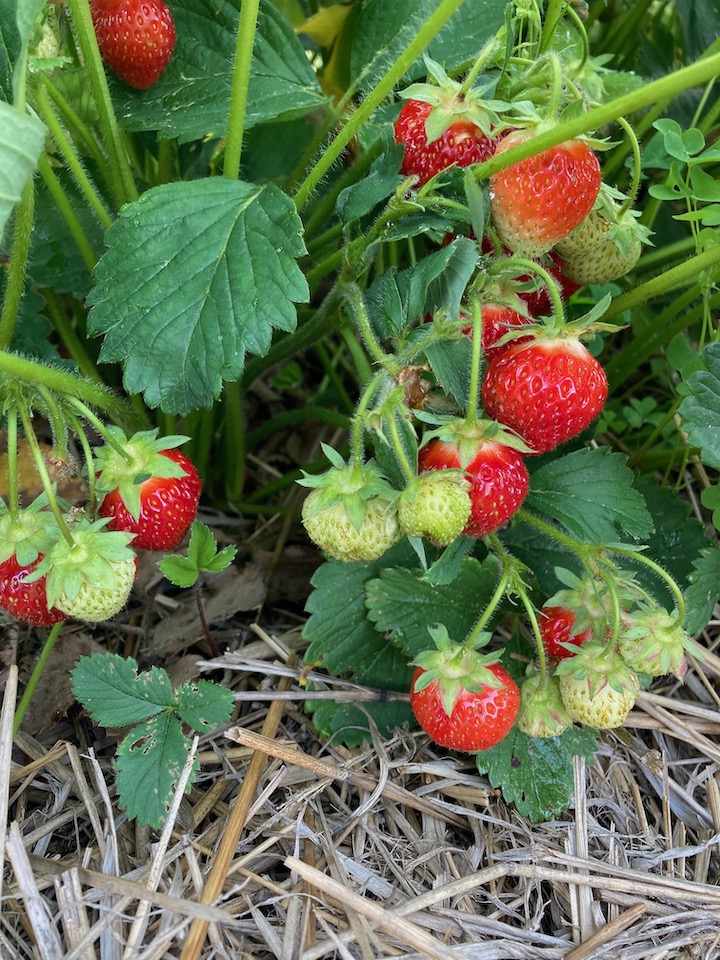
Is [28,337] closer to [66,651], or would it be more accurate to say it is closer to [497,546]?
[66,651]

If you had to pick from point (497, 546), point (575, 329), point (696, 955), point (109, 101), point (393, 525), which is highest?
point (109, 101)

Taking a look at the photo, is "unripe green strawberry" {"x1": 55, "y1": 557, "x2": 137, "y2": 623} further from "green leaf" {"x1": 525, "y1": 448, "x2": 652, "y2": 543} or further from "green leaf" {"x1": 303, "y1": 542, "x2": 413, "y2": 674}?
"green leaf" {"x1": 525, "y1": 448, "x2": 652, "y2": 543}

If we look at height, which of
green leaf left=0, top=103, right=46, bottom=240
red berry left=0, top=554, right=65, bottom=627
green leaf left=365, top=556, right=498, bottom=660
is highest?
green leaf left=0, top=103, right=46, bottom=240

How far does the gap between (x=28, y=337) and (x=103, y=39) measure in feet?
1.56

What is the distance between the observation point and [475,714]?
1015 millimetres

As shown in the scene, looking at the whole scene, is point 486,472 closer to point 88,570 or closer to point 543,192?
point 543,192

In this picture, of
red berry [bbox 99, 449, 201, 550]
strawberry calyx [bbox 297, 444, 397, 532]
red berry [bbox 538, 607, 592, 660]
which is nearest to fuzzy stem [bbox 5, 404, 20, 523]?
red berry [bbox 99, 449, 201, 550]

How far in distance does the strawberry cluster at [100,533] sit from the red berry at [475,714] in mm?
386

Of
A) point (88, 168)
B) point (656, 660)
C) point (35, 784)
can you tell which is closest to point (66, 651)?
point (35, 784)

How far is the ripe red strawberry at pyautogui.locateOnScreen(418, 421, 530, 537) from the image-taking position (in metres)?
0.92

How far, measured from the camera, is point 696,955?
1049mm

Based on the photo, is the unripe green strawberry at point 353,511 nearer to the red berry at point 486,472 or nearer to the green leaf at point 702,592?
the red berry at point 486,472

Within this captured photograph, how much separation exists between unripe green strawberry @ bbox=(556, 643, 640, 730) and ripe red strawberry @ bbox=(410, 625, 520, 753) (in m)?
0.08

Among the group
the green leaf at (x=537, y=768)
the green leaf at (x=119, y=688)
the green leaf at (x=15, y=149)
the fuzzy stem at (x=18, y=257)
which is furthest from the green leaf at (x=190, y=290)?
the green leaf at (x=537, y=768)
